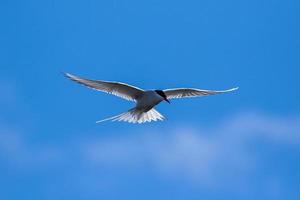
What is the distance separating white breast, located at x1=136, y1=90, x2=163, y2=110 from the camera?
30.5 m

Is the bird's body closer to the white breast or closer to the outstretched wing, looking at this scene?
the white breast

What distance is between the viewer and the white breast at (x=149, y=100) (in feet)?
100

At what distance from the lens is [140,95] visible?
30.8 meters

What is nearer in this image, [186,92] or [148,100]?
[148,100]

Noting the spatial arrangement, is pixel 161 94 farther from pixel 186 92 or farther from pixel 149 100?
pixel 186 92

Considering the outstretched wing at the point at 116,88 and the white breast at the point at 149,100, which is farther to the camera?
the white breast at the point at 149,100

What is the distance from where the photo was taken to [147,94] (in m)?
30.6

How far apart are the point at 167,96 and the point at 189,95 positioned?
0.82 meters

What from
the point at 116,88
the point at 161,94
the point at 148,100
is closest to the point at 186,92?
the point at 161,94

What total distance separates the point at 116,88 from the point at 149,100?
1034 mm

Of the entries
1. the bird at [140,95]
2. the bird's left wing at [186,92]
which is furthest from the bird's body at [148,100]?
the bird's left wing at [186,92]

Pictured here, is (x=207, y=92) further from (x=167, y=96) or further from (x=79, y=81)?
(x=79, y=81)

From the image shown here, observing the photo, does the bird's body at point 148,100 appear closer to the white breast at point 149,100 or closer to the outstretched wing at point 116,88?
the white breast at point 149,100

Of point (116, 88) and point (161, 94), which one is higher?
point (116, 88)
